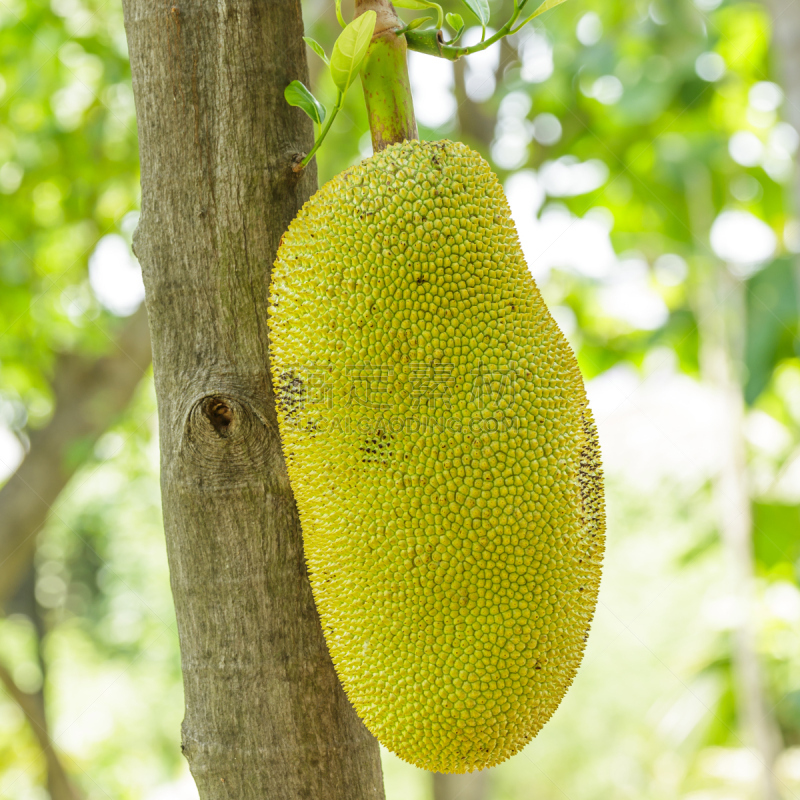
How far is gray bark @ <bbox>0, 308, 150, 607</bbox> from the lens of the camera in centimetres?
243

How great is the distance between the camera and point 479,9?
0.70 m

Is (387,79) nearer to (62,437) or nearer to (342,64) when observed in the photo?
(342,64)

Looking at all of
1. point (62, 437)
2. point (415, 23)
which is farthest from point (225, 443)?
point (62, 437)

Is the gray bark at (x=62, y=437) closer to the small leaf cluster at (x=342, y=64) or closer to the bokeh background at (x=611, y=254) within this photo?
the bokeh background at (x=611, y=254)

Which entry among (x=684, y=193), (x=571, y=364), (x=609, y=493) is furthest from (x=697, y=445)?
(x=571, y=364)

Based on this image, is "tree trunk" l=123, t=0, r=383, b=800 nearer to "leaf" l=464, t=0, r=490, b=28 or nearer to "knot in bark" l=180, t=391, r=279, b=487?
"knot in bark" l=180, t=391, r=279, b=487

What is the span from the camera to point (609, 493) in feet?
24.9

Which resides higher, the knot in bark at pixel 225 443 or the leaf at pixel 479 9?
the leaf at pixel 479 9

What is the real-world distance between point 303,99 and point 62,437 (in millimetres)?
2136

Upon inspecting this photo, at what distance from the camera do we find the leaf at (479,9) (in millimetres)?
690

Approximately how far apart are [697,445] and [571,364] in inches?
167

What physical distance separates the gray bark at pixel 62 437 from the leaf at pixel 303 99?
6.09ft

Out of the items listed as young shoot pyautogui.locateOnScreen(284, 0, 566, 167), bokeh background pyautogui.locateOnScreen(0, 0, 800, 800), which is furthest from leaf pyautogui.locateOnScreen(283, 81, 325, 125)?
bokeh background pyautogui.locateOnScreen(0, 0, 800, 800)

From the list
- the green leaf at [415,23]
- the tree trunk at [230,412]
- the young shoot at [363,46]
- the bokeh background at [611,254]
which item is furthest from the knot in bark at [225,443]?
the bokeh background at [611,254]
